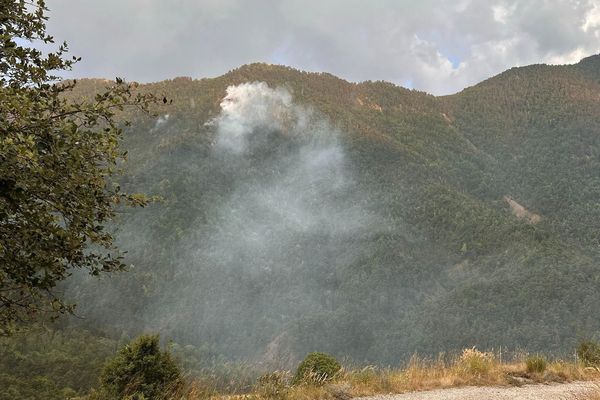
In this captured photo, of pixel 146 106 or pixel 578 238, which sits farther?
pixel 578 238

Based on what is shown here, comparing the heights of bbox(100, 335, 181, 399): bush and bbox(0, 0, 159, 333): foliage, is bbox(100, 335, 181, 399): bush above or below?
below

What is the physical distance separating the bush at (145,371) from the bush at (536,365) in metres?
8.41

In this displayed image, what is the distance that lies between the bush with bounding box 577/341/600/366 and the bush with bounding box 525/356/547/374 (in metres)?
2.17

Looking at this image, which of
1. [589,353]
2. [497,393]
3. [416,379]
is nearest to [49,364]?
[589,353]

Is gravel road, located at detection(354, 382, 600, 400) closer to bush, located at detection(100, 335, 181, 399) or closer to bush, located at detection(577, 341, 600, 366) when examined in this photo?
bush, located at detection(577, 341, 600, 366)

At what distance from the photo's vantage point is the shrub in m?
11.8

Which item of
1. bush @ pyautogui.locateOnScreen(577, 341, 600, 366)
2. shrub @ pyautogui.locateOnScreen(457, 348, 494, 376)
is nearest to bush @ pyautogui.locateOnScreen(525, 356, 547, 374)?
shrub @ pyautogui.locateOnScreen(457, 348, 494, 376)

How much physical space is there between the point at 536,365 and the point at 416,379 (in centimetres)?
355

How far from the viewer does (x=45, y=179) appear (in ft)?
20.9

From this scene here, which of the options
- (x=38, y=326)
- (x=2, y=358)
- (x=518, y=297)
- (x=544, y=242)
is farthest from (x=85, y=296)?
(x=38, y=326)

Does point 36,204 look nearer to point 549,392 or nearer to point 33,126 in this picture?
point 33,126

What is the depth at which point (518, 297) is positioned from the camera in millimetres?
183250

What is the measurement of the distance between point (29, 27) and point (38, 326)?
5566mm

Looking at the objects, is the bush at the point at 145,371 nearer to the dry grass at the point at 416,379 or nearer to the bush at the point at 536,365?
the dry grass at the point at 416,379
